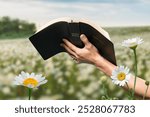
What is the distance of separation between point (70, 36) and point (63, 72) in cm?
31

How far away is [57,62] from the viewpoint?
5.85 feet

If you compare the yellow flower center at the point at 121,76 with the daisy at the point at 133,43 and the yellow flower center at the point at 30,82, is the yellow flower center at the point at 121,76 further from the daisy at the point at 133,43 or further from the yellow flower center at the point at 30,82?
the yellow flower center at the point at 30,82

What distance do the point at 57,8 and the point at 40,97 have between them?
36cm

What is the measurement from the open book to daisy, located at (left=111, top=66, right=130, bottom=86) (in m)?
0.03

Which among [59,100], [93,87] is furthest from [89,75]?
[59,100]

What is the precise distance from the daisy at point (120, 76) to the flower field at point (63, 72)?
0.45 feet

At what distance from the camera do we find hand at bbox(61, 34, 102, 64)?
1.38 m

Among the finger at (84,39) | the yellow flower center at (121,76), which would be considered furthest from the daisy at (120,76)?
the finger at (84,39)

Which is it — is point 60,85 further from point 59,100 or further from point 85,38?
point 85,38

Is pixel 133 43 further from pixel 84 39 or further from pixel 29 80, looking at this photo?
pixel 29 80

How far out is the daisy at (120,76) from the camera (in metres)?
1.33

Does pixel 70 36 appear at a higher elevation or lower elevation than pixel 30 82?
higher

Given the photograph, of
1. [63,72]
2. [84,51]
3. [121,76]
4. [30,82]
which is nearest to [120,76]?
[121,76]

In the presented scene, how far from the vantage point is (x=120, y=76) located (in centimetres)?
134
